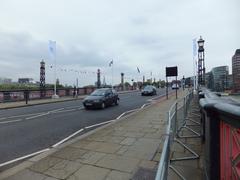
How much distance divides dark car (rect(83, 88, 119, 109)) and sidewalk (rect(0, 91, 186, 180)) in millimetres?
8923

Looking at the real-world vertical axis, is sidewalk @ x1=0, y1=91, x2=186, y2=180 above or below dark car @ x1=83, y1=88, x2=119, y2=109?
below

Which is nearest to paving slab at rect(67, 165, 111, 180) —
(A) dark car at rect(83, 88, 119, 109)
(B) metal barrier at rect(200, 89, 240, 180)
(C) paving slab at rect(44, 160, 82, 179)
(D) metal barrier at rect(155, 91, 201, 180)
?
(C) paving slab at rect(44, 160, 82, 179)

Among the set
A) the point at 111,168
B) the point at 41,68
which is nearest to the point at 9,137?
the point at 111,168

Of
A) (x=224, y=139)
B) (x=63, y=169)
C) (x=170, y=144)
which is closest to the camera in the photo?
(x=224, y=139)

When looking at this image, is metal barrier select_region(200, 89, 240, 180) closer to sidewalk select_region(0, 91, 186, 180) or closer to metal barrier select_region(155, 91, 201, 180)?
metal barrier select_region(155, 91, 201, 180)

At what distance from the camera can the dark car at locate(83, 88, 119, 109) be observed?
1589 cm

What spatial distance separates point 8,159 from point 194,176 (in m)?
4.25

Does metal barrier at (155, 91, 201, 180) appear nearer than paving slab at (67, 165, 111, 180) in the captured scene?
Yes

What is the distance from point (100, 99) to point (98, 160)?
37.6 feet

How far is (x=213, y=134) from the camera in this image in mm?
2547

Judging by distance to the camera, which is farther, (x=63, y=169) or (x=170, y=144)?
(x=63, y=169)

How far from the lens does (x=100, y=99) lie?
1622cm

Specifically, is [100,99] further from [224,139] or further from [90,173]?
[224,139]

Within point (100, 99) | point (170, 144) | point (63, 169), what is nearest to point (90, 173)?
point (63, 169)
